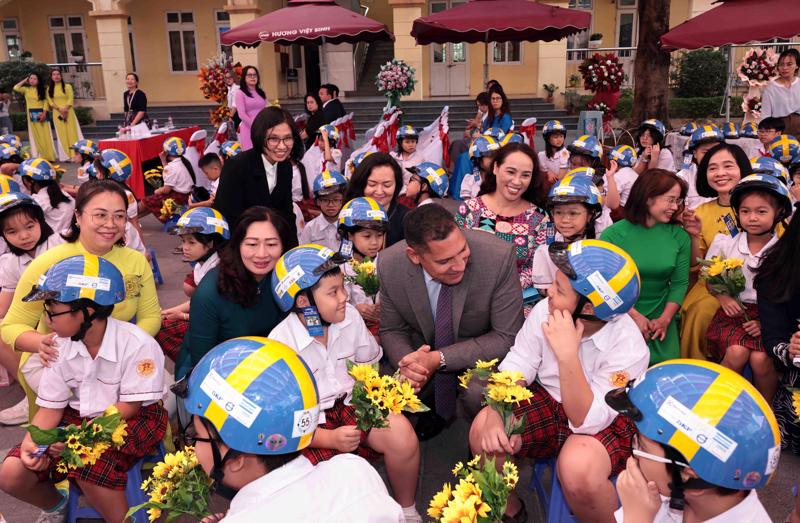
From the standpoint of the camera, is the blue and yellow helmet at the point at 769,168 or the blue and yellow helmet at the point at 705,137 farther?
the blue and yellow helmet at the point at 705,137

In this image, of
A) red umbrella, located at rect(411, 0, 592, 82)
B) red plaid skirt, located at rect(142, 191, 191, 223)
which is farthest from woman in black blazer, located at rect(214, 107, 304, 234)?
red umbrella, located at rect(411, 0, 592, 82)

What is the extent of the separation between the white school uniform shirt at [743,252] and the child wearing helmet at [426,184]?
2.54 m

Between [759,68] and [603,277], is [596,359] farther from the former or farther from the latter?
[759,68]

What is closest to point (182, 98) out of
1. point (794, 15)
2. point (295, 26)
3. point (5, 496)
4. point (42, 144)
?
point (42, 144)

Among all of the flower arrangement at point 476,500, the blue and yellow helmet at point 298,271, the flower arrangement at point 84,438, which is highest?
the blue and yellow helmet at point 298,271

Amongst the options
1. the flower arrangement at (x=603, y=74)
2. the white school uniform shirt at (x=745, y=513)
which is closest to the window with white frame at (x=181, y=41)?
the flower arrangement at (x=603, y=74)

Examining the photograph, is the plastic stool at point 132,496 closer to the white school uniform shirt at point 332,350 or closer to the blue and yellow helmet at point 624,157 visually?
the white school uniform shirt at point 332,350

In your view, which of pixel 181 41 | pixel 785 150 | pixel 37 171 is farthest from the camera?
pixel 181 41

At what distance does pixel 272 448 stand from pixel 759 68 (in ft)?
36.7

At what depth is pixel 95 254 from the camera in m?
3.87

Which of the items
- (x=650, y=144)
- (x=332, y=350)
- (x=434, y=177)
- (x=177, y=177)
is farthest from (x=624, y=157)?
(x=177, y=177)

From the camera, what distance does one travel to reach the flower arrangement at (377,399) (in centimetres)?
270

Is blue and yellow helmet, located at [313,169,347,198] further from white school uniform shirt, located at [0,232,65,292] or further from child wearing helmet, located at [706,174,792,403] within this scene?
child wearing helmet, located at [706,174,792,403]

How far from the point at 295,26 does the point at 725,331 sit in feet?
26.2
